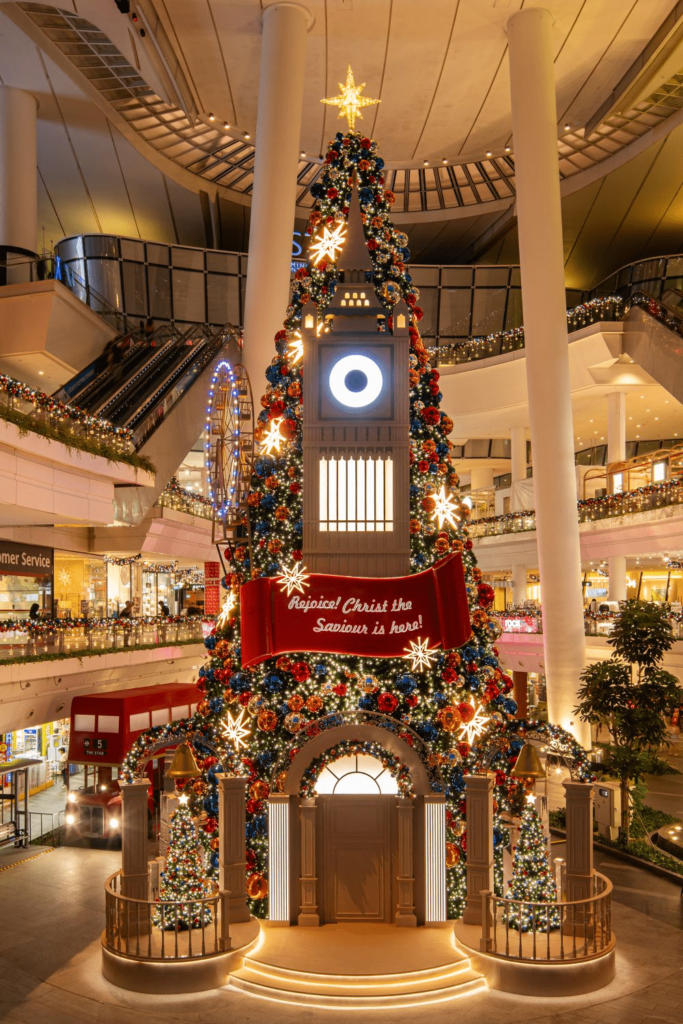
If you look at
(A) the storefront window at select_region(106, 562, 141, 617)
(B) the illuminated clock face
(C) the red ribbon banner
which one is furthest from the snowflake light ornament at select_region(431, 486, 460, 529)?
(A) the storefront window at select_region(106, 562, 141, 617)

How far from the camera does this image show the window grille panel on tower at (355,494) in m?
10.6

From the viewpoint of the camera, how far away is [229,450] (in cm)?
1149

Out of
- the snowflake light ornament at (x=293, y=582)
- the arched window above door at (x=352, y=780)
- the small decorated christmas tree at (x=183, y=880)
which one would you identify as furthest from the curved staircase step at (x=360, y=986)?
the snowflake light ornament at (x=293, y=582)

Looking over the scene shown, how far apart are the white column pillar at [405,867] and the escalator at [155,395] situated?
507 inches

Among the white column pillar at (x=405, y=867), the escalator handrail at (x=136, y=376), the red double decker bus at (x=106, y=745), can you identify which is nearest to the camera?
the white column pillar at (x=405, y=867)

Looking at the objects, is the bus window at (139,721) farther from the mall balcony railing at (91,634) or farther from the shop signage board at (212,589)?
the shop signage board at (212,589)

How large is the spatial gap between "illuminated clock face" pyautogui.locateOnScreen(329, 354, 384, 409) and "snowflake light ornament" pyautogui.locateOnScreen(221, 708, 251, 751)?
12.5 ft

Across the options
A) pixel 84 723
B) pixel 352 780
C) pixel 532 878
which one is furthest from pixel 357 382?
pixel 84 723

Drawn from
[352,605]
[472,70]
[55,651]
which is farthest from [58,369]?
[352,605]

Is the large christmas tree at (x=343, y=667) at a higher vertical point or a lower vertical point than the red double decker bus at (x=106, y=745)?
higher

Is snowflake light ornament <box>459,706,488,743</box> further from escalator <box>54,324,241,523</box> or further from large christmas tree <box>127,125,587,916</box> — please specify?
escalator <box>54,324,241,523</box>

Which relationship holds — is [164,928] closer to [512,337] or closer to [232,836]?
[232,836]

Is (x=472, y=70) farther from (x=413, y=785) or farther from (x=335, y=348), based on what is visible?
(x=413, y=785)

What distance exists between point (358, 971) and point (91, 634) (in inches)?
450
